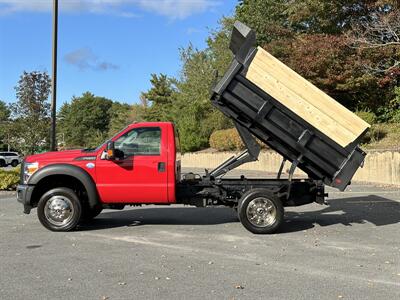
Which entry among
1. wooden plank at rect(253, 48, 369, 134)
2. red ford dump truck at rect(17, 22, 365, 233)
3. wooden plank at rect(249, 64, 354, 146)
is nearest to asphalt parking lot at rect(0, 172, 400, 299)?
red ford dump truck at rect(17, 22, 365, 233)

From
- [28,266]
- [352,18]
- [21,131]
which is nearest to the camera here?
[28,266]

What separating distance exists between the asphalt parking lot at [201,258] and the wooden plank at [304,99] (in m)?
1.81

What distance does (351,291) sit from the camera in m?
5.48

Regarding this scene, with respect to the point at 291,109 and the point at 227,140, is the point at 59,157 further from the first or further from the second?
the point at 227,140

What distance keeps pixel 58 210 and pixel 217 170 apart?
2872mm

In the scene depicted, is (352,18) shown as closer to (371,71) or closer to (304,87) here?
(371,71)

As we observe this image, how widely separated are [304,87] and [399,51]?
524 inches

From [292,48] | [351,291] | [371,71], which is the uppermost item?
[292,48]

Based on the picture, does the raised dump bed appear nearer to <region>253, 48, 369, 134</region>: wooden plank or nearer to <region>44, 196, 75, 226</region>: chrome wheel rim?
<region>253, 48, 369, 134</region>: wooden plank

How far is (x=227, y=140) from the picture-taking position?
3406 centimetres

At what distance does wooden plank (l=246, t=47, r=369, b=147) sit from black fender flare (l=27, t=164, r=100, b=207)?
3.20 meters

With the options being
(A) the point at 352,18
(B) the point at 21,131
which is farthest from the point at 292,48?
(B) the point at 21,131

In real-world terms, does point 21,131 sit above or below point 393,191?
above

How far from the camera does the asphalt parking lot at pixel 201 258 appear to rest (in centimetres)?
552
